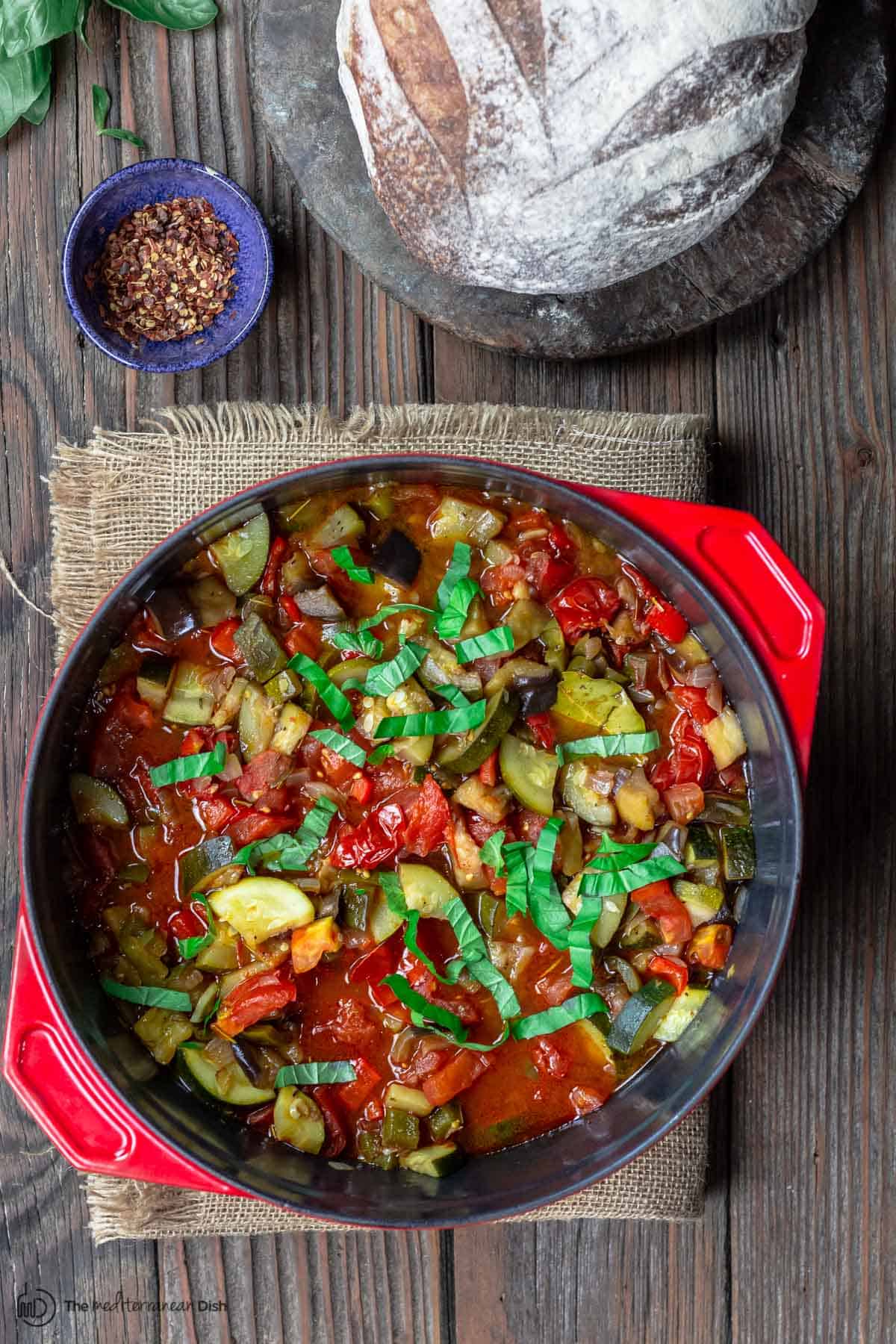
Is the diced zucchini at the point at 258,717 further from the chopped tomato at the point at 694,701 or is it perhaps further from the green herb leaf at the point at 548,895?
the chopped tomato at the point at 694,701

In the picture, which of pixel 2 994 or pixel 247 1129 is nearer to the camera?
pixel 247 1129

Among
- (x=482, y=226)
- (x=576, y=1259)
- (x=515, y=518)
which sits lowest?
(x=576, y=1259)

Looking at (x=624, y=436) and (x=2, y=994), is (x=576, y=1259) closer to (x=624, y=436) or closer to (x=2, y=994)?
(x=2, y=994)

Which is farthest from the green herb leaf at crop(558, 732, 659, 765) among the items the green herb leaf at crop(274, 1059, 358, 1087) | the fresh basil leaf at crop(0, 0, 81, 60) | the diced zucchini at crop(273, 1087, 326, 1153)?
the fresh basil leaf at crop(0, 0, 81, 60)

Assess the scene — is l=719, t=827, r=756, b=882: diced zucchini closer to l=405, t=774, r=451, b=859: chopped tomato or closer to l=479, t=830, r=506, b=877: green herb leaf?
l=479, t=830, r=506, b=877: green herb leaf

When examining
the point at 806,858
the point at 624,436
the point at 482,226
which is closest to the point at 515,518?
the point at 624,436

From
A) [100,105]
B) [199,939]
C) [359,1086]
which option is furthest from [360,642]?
[100,105]

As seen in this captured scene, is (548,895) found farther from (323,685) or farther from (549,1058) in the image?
(323,685)
